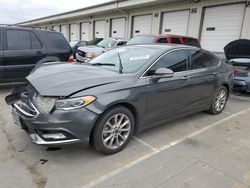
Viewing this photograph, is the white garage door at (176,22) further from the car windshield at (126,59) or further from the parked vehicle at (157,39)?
the car windshield at (126,59)

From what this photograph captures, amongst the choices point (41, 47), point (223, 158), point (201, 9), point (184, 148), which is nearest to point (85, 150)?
point (184, 148)

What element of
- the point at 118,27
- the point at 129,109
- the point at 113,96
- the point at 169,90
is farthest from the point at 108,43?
the point at 113,96

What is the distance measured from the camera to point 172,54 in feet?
12.5

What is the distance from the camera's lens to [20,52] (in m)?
5.92

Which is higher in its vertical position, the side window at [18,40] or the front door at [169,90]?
the side window at [18,40]

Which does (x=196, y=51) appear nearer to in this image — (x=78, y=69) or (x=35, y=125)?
(x=78, y=69)

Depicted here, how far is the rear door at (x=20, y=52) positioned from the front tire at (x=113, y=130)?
4.09 m

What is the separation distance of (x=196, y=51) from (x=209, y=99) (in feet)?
3.45

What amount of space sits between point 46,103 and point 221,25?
36.7 feet

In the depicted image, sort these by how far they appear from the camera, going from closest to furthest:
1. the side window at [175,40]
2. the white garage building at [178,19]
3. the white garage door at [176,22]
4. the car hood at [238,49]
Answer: the car hood at [238,49] → the side window at [175,40] → the white garage building at [178,19] → the white garage door at [176,22]

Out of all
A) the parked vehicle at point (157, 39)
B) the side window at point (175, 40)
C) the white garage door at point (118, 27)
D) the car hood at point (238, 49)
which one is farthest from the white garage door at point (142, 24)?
the car hood at point (238, 49)

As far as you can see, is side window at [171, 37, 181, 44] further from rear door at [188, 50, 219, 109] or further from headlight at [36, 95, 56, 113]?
headlight at [36, 95, 56, 113]

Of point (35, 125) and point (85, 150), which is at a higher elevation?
point (35, 125)

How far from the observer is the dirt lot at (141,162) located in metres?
2.54
